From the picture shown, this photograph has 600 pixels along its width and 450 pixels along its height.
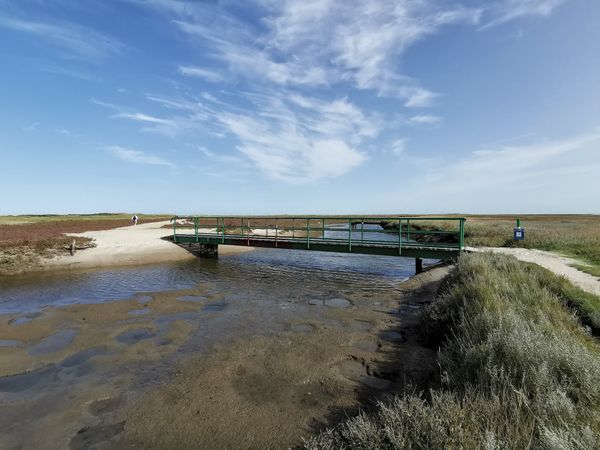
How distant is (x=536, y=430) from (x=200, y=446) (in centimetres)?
395

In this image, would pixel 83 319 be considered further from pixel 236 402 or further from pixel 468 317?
pixel 468 317

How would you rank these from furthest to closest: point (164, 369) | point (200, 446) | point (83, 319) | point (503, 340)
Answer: point (83, 319) < point (164, 369) < point (503, 340) < point (200, 446)

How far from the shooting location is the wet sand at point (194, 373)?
14.9 feet

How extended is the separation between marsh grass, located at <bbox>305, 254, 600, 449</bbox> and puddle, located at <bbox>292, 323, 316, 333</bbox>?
3731 millimetres

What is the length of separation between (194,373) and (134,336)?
301cm

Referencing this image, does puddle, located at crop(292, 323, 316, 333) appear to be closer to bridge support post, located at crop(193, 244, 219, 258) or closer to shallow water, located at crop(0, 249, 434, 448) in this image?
shallow water, located at crop(0, 249, 434, 448)

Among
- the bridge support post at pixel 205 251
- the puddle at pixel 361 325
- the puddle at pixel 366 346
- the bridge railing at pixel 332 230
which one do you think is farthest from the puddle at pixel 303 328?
the bridge support post at pixel 205 251

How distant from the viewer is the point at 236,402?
5.13 m

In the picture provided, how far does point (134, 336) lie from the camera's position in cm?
812

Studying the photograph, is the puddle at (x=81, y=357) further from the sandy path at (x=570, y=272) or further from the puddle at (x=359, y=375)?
the sandy path at (x=570, y=272)

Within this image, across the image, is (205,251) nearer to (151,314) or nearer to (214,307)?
(214,307)

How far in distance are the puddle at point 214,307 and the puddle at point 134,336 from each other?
234cm

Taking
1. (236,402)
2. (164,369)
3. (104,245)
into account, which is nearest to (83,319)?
(164,369)

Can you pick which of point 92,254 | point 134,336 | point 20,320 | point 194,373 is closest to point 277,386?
point 194,373
